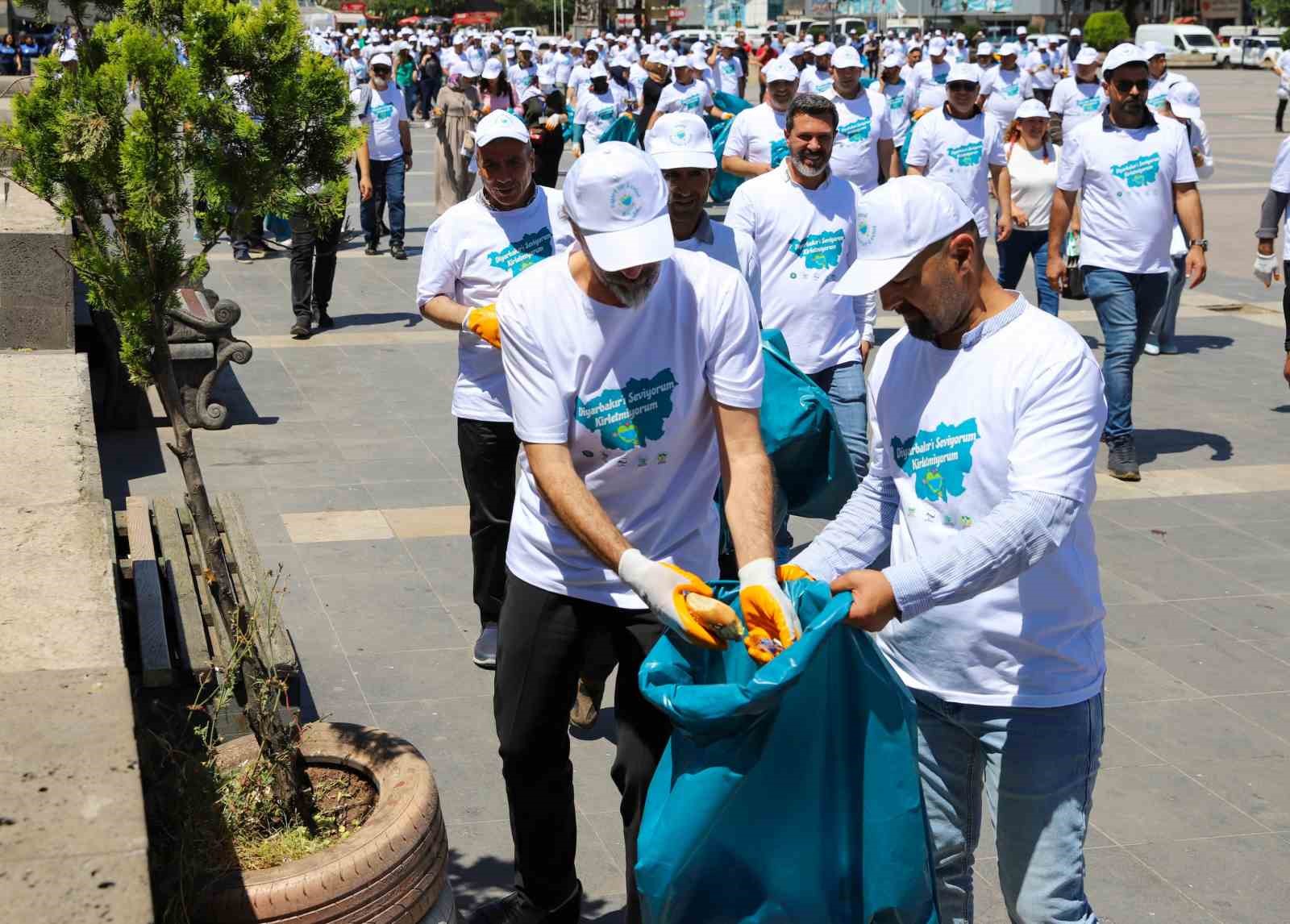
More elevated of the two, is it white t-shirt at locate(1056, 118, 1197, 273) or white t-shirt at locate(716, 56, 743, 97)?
white t-shirt at locate(716, 56, 743, 97)

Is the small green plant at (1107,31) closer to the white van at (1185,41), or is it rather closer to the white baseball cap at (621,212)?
the white van at (1185,41)

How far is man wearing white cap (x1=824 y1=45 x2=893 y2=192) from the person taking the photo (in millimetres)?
12227

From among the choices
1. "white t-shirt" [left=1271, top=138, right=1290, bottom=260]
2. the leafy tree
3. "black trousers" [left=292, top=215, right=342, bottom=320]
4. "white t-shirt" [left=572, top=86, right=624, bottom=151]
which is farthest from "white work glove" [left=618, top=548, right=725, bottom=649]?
"white t-shirt" [left=572, top=86, right=624, bottom=151]

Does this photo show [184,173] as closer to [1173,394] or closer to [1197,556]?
[1197,556]

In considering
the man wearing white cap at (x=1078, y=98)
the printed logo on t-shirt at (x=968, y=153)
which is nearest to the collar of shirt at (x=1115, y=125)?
the printed logo on t-shirt at (x=968, y=153)

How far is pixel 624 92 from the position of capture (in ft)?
76.2

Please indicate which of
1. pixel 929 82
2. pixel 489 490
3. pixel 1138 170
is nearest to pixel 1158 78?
pixel 1138 170

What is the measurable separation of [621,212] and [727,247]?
83.8 inches

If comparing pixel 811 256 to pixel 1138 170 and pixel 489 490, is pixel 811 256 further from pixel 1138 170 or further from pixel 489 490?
pixel 1138 170

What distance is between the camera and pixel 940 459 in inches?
123

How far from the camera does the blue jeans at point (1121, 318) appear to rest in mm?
8328

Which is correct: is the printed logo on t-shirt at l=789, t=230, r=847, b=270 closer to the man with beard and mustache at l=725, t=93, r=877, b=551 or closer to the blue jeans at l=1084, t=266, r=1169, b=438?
the man with beard and mustache at l=725, t=93, r=877, b=551

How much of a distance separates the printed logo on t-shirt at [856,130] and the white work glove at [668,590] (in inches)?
379

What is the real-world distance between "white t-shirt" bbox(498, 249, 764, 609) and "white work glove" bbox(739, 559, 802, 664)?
532 mm
